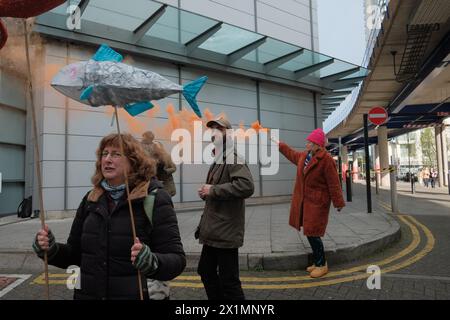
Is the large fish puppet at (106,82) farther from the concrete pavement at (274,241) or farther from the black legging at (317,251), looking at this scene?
the concrete pavement at (274,241)

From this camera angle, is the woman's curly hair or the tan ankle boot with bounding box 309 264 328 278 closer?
the woman's curly hair

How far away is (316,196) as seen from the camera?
4.34 m

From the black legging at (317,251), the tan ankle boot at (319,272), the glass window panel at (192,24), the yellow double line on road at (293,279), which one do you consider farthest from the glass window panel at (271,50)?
the tan ankle boot at (319,272)

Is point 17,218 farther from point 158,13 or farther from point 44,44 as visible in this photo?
point 158,13

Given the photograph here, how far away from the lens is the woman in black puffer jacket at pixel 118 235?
74.6 inches

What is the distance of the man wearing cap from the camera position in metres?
2.96

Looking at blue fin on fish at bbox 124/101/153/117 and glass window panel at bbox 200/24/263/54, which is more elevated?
glass window panel at bbox 200/24/263/54

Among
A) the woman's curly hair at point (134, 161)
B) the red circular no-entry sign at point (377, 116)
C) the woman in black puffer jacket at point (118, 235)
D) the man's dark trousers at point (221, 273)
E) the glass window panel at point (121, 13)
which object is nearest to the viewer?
the woman in black puffer jacket at point (118, 235)

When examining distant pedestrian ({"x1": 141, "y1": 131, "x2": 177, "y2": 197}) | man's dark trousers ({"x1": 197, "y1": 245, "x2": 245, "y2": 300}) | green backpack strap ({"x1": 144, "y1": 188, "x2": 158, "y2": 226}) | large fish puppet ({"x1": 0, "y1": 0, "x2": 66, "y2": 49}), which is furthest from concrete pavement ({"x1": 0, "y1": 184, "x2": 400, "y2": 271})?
large fish puppet ({"x1": 0, "y1": 0, "x2": 66, "y2": 49})

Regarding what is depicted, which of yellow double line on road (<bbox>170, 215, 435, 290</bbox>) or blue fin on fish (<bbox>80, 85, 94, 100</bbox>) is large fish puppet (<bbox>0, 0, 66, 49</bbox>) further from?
yellow double line on road (<bbox>170, 215, 435, 290</bbox>)

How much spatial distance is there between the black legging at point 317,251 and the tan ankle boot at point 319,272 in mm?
49

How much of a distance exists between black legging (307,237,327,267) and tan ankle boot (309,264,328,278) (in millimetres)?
49

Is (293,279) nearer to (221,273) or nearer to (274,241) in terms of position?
(274,241)
